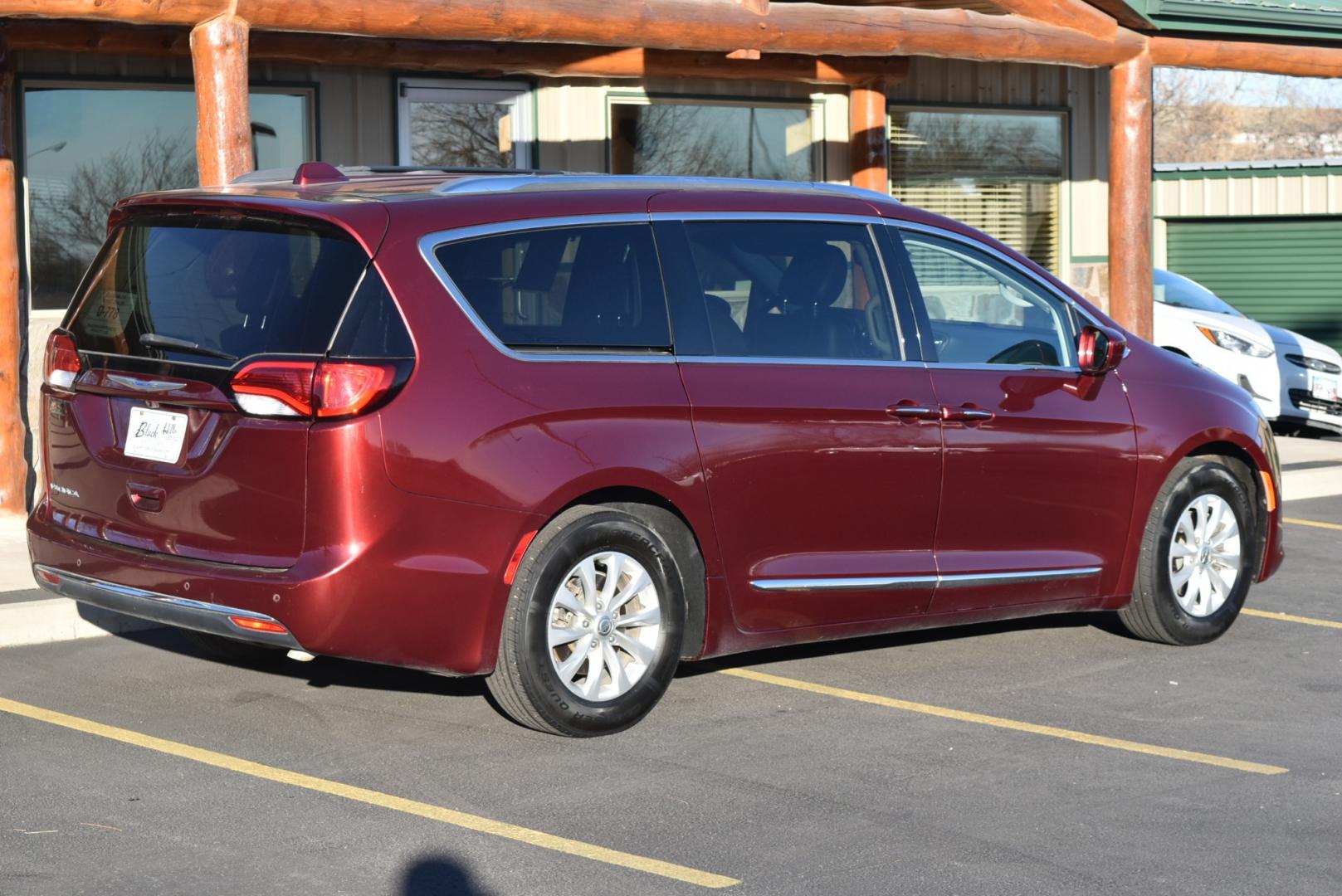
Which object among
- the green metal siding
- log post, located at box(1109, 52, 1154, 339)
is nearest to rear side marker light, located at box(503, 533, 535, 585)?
log post, located at box(1109, 52, 1154, 339)

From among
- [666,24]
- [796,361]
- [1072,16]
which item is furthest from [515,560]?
[1072,16]

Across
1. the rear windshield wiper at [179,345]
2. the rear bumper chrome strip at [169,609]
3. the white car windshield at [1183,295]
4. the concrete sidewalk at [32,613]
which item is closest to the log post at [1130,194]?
the white car windshield at [1183,295]

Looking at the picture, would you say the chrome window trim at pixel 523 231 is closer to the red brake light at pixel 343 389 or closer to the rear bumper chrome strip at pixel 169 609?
the red brake light at pixel 343 389

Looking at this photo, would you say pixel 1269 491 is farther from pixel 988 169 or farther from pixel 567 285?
pixel 988 169

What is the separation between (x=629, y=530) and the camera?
610 centimetres

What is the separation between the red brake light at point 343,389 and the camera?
5582 millimetres

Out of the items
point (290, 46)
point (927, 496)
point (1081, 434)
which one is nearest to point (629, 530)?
point (927, 496)

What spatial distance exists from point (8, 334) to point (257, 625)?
560 centimetres

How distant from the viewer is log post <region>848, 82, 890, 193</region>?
14609mm

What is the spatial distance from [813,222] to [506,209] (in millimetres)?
1294

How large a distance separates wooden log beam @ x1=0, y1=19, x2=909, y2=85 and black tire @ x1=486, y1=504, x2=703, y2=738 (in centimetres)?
548

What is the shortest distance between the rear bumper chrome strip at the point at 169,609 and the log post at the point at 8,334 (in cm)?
465

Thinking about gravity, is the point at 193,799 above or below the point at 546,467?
below

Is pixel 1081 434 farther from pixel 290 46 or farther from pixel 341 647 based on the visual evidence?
pixel 290 46
